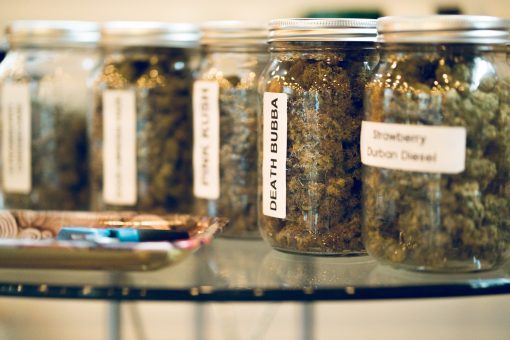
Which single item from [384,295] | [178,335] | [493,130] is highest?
[493,130]

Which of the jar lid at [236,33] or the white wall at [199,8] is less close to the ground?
the white wall at [199,8]

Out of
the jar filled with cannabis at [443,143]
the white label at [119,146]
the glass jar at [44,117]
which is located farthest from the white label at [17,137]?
the jar filled with cannabis at [443,143]

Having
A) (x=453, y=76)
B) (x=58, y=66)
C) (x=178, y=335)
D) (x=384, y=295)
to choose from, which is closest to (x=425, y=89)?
(x=453, y=76)

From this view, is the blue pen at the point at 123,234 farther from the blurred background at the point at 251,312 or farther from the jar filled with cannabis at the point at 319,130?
the blurred background at the point at 251,312

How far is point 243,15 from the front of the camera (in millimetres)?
1384

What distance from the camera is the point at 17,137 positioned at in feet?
2.87

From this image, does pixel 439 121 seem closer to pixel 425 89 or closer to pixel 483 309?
pixel 425 89

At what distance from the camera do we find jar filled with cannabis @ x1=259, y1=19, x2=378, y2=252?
0.64m

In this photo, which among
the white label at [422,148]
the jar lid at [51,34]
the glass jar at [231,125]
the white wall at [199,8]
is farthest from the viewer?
the white wall at [199,8]

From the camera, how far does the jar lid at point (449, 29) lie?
22.5 inches

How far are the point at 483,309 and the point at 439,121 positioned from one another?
87 cm

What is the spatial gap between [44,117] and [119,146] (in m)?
0.11

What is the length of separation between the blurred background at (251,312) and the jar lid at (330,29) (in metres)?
0.67

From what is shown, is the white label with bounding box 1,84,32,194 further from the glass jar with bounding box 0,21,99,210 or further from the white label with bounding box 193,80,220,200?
the white label with bounding box 193,80,220,200
